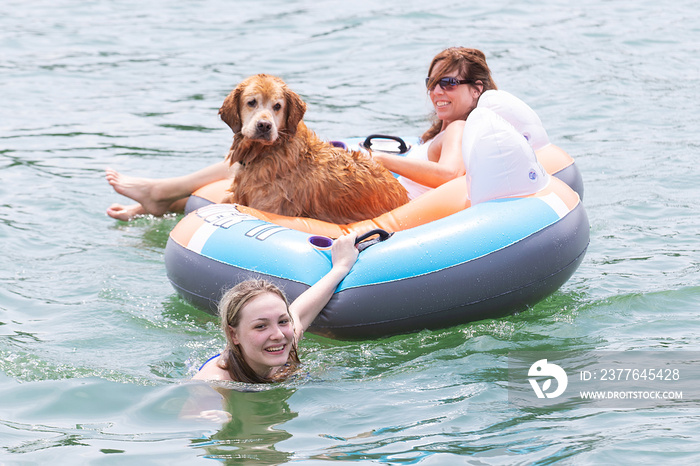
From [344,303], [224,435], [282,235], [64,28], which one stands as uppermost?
[64,28]

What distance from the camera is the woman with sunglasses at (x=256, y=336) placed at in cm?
428

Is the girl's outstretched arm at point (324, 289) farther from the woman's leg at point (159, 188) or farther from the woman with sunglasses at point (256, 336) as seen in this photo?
the woman's leg at point (159, 188)

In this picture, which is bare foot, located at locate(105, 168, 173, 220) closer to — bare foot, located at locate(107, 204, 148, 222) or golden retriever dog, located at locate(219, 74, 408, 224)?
bare foot, located at locate(107, 204, 148, 222)

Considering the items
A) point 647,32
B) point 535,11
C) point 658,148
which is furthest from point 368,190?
point 535,11

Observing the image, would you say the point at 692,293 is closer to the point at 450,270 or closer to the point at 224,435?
the point at 450,270

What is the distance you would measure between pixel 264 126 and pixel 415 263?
1.42 m

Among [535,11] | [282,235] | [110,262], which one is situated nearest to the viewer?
[282,235]

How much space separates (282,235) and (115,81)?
27.2ft

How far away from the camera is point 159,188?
7.46 meters

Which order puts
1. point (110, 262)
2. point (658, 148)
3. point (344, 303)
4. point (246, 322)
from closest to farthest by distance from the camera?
point (246, 322), point (344, 303), point (110, 262), point (658, 148)

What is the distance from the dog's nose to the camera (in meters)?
5.58

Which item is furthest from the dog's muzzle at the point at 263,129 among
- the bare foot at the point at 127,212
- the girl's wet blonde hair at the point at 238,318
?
the bare foot at the point at 127,212

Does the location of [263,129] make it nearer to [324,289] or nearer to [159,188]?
[324,289]

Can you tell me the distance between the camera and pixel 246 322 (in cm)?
429
